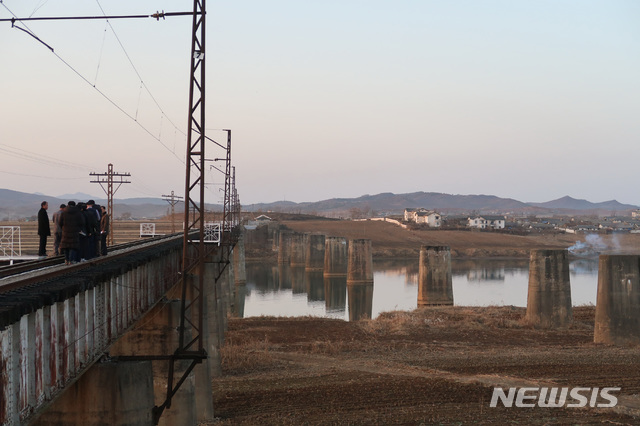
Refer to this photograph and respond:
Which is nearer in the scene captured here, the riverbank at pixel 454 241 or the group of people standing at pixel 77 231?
the group of people standing at pixel 77 231

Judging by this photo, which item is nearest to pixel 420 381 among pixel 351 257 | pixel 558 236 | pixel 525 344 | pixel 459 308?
pixel 525 344

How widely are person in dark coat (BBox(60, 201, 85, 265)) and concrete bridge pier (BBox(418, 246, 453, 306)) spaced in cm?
3821

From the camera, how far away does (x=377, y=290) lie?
2687 inches

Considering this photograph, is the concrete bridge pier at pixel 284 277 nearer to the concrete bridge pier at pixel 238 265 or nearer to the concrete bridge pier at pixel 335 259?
the concrete bridge pier at pixel 238 265

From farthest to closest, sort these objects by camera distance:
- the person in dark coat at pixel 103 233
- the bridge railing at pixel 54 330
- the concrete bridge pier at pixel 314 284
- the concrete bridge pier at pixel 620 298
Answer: the concrete bridge pier at pixel 314 284 < the concrete bridge pier at pixel 620 298 < the person in dark coat at pixel 103 233 < the bridge railing at pixel 54 330

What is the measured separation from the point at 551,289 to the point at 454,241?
299 ft

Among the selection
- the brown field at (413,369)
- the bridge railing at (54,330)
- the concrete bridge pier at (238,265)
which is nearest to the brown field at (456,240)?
the concrete bridge pier at (238,265)

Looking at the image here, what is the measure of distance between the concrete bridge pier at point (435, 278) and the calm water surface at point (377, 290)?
9.92 ft

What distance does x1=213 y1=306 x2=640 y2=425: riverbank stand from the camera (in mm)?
17984

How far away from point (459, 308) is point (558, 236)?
103m

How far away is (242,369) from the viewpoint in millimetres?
25578

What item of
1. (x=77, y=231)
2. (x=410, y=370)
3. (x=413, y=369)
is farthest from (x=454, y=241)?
(x=77, y=231)

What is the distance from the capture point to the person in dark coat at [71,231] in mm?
12883

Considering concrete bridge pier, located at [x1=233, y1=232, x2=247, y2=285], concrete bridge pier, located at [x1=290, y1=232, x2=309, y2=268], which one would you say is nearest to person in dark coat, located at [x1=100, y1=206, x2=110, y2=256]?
concrete bridge pier, located at [x1=233, y1=232, x2=247, y2=285]
